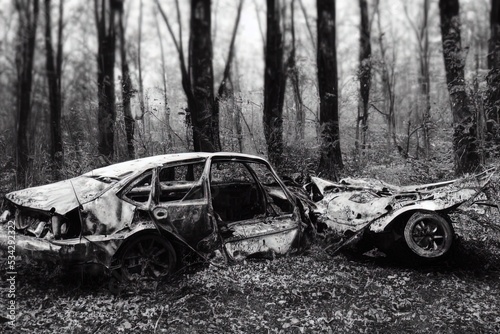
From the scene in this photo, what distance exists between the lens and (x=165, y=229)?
4066 millimetres

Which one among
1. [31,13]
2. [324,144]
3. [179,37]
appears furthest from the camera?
[179,37]

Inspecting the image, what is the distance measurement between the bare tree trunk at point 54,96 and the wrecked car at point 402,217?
7.31 m

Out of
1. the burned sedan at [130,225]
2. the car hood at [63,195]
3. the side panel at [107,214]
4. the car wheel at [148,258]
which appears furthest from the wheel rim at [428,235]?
the car hood at [63,195]

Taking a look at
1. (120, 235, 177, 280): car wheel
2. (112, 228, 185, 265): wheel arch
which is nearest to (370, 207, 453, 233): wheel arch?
(112, 228, 185, 265): wheel arch

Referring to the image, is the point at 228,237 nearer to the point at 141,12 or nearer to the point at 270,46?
the point at 270,46

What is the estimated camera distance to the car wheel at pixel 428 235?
4488 mm

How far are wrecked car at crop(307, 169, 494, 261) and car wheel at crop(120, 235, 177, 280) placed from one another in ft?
7.23

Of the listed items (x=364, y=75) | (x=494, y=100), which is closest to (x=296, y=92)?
(x=364, y=75)

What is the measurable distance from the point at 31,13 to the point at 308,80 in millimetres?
14367

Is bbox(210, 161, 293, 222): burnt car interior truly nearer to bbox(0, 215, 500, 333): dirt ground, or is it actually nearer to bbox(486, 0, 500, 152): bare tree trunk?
bbox(0, 215, 500, 333): dirt ground

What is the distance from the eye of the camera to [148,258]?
4.04m

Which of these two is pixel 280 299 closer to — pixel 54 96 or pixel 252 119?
pixel 252 119

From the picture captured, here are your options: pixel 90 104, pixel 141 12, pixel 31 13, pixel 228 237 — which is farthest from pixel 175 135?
pixel 141 12

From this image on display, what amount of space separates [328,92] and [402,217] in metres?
5.34
